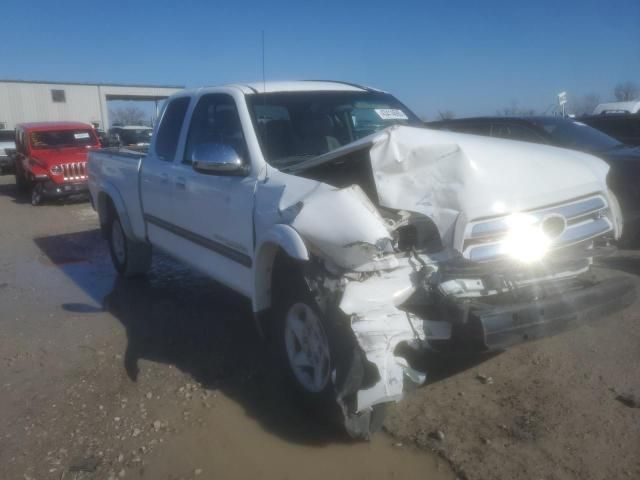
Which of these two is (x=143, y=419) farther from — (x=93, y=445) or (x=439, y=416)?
(x=439, y=416)

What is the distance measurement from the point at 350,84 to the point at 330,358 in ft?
9.34

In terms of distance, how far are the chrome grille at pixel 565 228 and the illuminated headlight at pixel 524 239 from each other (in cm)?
3

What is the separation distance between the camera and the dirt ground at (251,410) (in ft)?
9.61

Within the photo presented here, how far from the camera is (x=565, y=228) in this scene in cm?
318

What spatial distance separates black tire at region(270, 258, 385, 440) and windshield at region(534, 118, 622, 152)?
537 cm

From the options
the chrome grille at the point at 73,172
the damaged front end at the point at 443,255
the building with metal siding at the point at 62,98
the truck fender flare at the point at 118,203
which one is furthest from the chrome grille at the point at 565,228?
the building with metal siding at the point at 62,98

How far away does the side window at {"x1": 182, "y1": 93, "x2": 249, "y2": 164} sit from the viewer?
4.13 m

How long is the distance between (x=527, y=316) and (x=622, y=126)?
824cm

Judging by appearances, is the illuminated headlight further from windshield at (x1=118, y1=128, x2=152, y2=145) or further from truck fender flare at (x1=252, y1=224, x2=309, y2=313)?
windshield at (x1=118, y1=128, x2=152, y2=145)

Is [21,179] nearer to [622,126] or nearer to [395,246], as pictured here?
[622,126]

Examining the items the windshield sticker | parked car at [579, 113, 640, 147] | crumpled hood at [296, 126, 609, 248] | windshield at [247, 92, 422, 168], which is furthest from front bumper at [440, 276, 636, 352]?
parked car at [579, 113, 640, 147]

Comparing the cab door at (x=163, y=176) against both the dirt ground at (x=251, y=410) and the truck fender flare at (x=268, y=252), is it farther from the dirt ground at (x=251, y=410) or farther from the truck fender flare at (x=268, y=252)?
the truck fender flare at (x=268, y=252)

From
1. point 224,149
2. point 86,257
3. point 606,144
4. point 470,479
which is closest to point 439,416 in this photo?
point 470,479

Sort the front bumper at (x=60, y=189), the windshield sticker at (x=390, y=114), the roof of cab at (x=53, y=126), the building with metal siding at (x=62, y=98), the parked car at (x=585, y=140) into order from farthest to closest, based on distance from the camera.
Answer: the building with metal siding at (x=62, y=98)
the roof of cab at (x=53, y=126)
the front bumper at (x=60, y=189)
the parked car at (x=585, y=140)
the windshield sticker at (x=390, y=114)
